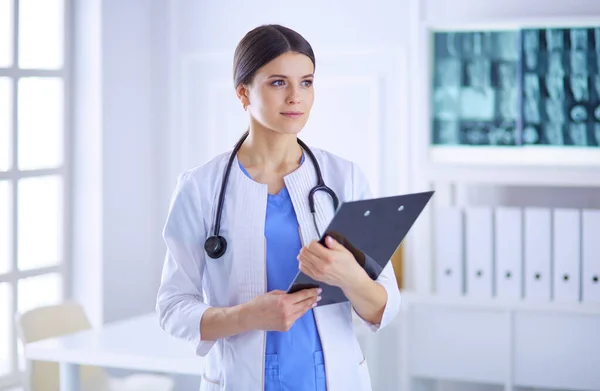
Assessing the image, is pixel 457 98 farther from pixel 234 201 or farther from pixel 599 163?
pixel 234 201

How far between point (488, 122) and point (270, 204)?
1889mm

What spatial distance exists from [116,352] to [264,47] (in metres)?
1.40

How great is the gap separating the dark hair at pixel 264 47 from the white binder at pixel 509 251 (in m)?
1.85

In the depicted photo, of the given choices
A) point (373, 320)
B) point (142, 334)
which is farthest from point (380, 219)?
point (142, 334)

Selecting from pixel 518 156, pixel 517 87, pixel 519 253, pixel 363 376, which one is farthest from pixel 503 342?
pixel 363 376

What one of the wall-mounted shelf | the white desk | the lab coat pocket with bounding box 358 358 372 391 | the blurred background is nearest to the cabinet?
the blurred background

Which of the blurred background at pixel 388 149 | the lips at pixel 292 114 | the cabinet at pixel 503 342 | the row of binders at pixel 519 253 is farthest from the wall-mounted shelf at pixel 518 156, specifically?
the lips at pixel 292 114

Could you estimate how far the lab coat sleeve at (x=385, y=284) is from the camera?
5.24 ft

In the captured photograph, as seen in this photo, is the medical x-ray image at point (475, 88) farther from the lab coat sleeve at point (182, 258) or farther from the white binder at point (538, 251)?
the lab coat sleeve at point (182, 258)

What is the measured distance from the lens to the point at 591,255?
3207 millimetres

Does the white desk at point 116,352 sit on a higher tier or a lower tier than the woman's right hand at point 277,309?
lower

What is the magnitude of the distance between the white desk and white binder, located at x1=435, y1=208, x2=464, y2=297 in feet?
3.60

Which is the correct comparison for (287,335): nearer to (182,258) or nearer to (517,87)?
(182,258)

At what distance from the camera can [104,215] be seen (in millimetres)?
3863
